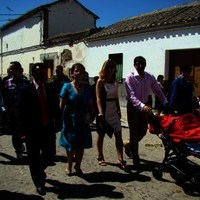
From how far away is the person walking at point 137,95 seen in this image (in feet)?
21.4

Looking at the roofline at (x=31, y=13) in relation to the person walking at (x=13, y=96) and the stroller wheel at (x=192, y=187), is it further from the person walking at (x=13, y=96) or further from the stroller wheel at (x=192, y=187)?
the stroller wheel at (x=192, y=187)

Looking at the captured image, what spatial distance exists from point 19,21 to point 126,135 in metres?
25.8

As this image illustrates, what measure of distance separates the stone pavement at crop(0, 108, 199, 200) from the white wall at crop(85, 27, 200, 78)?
8937mm

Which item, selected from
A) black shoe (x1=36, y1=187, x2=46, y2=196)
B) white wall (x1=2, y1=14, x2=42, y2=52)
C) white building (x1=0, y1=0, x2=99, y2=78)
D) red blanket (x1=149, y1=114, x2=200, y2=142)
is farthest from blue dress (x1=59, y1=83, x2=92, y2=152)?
white wall (x1=2, y1=14, x2=42, y2=52)

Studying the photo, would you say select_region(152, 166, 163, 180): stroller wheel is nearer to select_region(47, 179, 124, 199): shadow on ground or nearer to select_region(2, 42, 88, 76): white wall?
select_region(47, 179, 124, 199): shadow on ground

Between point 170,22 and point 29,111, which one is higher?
point 170,22

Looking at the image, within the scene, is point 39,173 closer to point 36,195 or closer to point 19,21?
point 36,195

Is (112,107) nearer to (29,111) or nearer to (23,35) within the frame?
(29,111)

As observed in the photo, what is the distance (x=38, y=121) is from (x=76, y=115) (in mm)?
831

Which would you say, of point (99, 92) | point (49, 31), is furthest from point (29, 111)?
point (49, 31)

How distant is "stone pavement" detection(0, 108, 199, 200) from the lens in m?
5.29

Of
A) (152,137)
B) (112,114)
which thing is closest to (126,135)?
(152,137)

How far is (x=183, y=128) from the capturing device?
5.38 m

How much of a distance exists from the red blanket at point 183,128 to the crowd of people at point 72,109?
1.40 feet
